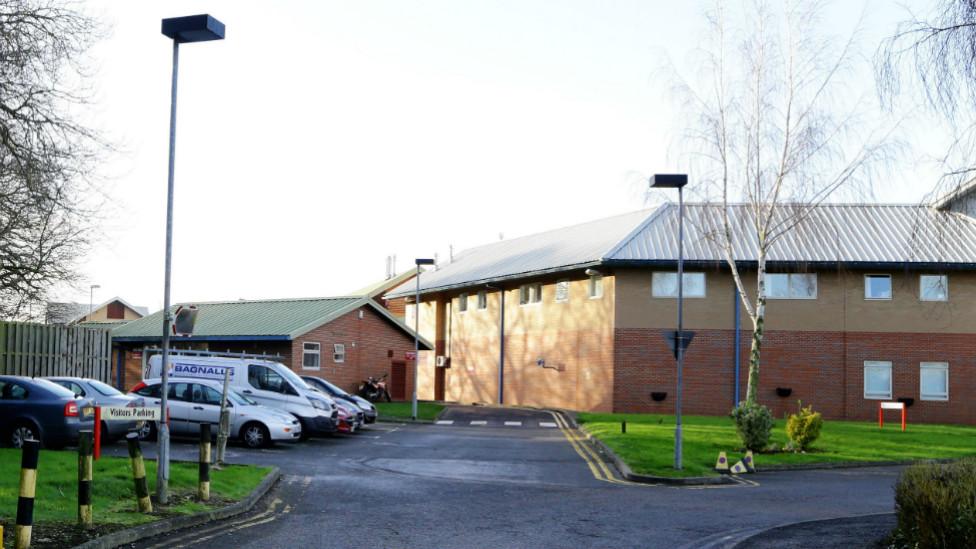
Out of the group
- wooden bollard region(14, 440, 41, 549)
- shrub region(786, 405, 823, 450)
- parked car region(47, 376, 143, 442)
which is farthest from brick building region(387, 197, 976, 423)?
wooden bollard region(14, 440, 41, 549)

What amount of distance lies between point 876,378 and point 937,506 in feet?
102

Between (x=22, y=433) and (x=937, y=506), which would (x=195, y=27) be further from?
(x=22, y=433)

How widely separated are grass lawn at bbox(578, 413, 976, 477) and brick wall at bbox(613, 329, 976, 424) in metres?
3.08

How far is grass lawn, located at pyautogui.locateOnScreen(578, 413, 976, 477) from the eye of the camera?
74.2 ft

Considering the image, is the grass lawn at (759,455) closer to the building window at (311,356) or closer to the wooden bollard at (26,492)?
the building window at (311,356)

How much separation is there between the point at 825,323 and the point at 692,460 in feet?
58.4

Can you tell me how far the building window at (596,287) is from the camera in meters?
40.0

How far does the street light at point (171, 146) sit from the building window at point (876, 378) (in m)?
30.7

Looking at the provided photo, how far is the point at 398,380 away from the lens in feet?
153

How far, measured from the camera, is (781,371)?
3847cm

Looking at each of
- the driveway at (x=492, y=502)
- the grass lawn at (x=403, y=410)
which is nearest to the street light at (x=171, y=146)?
the driveway at (x=492, y=502)

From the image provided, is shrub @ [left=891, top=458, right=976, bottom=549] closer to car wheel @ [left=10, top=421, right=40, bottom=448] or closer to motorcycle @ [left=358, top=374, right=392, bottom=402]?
car wheel @ [left=10, top=421, right=40, bottom=448]

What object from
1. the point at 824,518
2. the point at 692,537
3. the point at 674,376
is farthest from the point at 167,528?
the point at 674,376

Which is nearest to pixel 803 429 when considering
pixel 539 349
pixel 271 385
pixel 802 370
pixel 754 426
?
pixel 754 426
